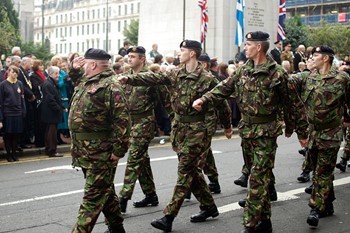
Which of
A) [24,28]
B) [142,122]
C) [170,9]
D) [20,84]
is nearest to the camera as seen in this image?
[142,122]

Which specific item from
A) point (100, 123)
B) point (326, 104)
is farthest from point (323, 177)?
point (100, 123)

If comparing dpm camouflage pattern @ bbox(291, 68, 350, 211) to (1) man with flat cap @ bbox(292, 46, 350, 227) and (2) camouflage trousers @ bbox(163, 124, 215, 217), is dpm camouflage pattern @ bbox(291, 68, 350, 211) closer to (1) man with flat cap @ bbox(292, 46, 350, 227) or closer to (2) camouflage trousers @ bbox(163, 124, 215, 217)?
(1) man with flat cap @ bbox(292, 46, 350, 227)

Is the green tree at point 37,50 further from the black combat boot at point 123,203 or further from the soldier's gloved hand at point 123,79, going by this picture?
the soldier's gloved hand at point 123,79

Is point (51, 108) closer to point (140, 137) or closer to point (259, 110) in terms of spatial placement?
point (140, 137)

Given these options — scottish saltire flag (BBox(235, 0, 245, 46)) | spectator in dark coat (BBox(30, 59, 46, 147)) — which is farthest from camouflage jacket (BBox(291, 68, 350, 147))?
scottish saltire flag (BBox(235, 0, 245, 46))

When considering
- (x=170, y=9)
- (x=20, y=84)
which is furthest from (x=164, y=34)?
(x=20, y=84)

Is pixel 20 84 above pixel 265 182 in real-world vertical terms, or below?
above

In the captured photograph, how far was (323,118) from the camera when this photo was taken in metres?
7.47

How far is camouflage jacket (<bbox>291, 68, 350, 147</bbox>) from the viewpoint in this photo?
744 centimetres

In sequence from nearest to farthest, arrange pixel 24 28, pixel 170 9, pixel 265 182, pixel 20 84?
pixel 265 182 < pixel 20 84 < pixel 170 9 < pixel 24 28

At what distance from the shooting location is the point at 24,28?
106438 millimetres

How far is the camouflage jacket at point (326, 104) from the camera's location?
7.44 m

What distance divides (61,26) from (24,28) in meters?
18.9

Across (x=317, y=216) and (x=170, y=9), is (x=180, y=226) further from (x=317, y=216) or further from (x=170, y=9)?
(x=170, y=9)
